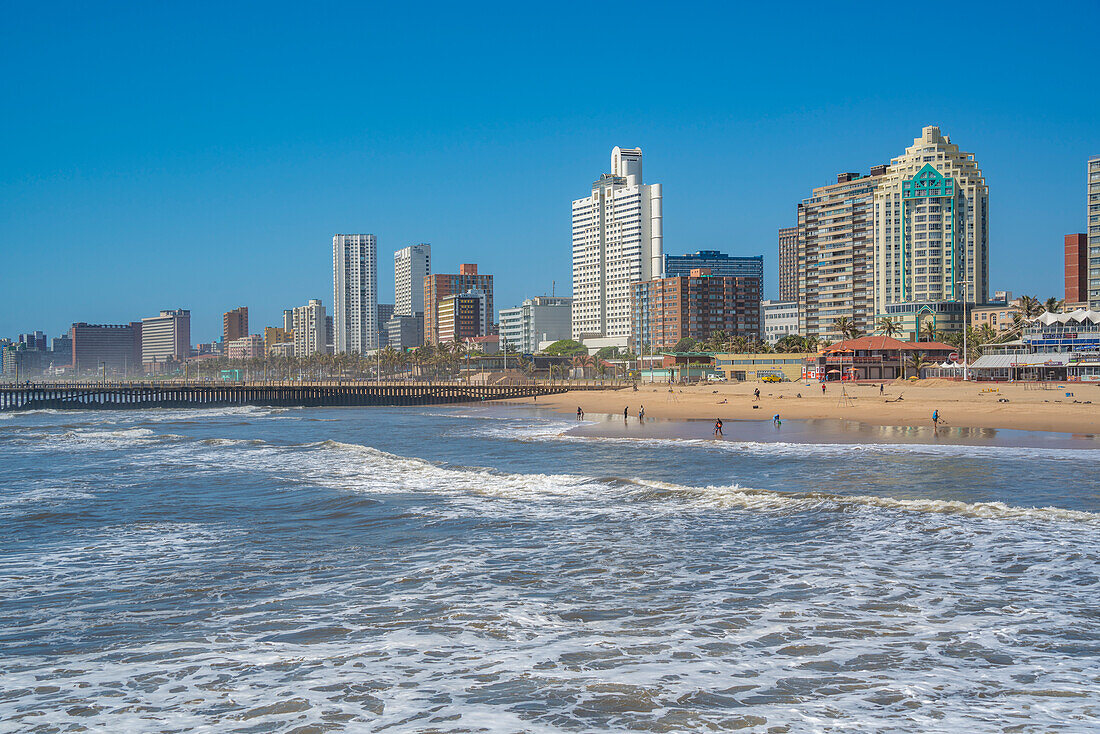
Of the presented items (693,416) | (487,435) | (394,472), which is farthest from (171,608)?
(693,416)

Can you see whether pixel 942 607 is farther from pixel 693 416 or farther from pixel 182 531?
pixel 693 416

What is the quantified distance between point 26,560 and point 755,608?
13.9 m

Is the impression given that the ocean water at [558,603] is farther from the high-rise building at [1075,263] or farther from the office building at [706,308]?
the office building at [706,308]

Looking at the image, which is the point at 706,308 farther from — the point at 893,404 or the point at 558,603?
the point at 558,603

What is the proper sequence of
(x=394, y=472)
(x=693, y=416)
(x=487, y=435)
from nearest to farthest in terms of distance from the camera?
(x=394, y=472) < (x=487, y=435) < (x=693, y=416)

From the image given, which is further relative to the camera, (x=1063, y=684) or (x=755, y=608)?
(x=755, y=608)

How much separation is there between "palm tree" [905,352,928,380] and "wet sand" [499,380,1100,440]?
14.9m

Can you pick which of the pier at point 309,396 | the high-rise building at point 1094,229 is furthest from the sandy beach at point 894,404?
the high-rise building at point 1094,229

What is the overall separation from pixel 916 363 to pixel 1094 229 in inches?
2381

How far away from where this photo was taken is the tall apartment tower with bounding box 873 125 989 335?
14338 centimetres

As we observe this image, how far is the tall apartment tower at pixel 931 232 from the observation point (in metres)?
143

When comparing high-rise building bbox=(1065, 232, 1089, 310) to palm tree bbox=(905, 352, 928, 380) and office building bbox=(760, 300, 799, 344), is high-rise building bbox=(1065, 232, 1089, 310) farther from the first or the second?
palm tree bbox=(905, 352, 928, 380)

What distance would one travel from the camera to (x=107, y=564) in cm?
1545

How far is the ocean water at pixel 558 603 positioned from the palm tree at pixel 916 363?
7053 cm
